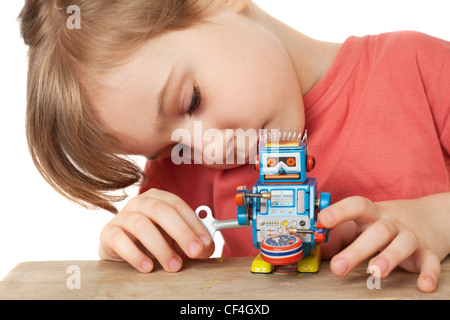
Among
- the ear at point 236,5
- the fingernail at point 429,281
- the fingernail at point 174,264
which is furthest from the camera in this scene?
the ear at point 236,5

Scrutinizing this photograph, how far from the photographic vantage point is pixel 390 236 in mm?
568

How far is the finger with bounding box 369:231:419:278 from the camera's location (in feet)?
1.75

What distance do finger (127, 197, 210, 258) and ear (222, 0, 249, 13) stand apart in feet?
1.10

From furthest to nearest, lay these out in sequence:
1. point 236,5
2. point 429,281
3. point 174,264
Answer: point 236,5 → point 174,264 → point 429,281

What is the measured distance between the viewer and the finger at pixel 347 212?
551 mm

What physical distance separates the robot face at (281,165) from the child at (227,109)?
7 cm

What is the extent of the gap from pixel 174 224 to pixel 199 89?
0.20 metres

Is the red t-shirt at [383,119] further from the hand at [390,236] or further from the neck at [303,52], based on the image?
the hand at [390,236]

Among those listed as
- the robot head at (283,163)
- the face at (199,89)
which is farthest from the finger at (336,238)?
the face at (199,89)

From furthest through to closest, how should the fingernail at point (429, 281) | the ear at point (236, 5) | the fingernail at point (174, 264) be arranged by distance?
the ear at point (236, 5)
the fingernail at point (174, 264)
the fingernail at point (429, 281)

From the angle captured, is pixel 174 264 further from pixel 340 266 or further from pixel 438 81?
pixel 438 81

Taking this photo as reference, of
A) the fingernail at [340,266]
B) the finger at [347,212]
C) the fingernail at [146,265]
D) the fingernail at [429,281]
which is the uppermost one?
the finger at [347,212]

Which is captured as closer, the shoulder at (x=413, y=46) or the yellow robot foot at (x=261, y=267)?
the yellow robot foot at (x=261, y=267)

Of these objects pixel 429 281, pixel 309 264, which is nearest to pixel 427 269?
pixel 429 281
